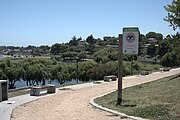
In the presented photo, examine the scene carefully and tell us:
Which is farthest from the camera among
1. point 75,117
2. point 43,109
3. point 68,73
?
point 68,73

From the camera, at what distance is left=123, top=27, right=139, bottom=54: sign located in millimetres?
11297

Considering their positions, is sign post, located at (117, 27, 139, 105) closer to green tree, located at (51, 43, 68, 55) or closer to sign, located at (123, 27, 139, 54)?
sign, located at (123, 27, 139, 54)

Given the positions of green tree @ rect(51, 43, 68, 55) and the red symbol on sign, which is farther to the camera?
green tree @ rect(51, 43, 68, 55)

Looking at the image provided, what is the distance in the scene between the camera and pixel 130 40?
11430 mm

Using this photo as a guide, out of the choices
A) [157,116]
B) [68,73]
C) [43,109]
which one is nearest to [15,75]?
[68,73]

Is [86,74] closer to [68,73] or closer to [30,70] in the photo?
[68,73]

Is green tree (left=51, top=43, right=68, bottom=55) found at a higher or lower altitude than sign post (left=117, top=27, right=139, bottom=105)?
higher

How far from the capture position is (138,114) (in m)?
8.64

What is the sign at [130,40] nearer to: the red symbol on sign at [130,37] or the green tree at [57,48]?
the red symbol on sign at [130,37]

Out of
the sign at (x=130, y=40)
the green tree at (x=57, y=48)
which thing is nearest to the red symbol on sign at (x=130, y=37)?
the sign at (x=130, y=40)

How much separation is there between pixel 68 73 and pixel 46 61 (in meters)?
9.53

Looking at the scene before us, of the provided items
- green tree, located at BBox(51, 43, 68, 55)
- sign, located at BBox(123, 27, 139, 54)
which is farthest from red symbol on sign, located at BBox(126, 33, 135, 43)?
green tree, located at BBox(51, 43, 68, 55)

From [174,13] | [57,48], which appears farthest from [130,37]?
[57,48]

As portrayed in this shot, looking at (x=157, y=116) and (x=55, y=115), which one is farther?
(x=55, y=115)
